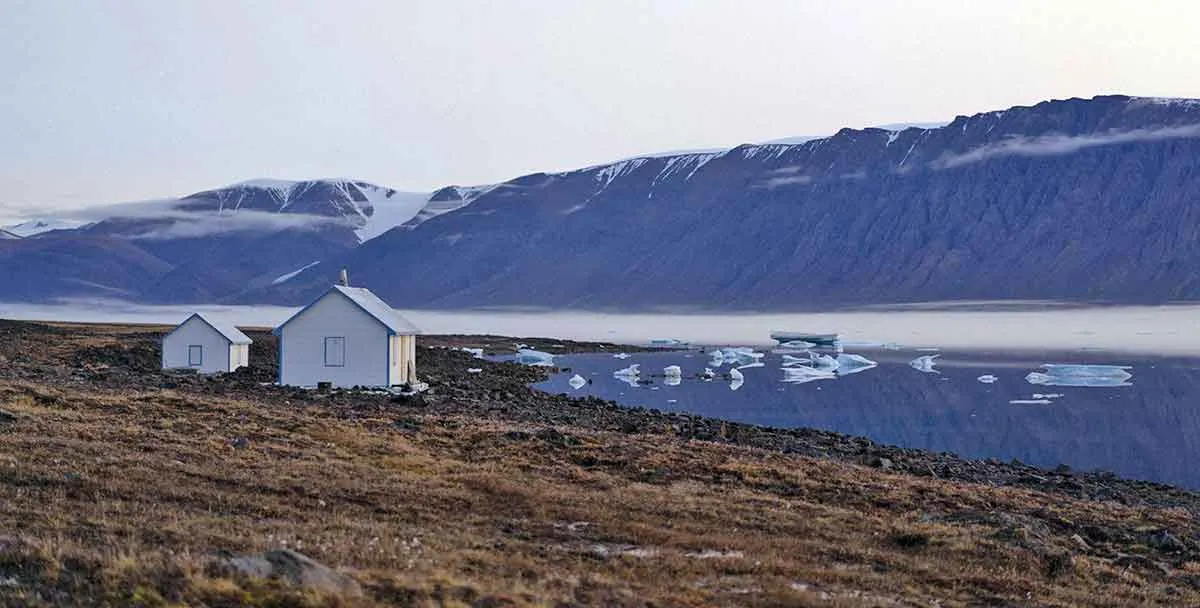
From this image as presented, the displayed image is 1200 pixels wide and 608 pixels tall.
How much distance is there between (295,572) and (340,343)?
98.8 feet

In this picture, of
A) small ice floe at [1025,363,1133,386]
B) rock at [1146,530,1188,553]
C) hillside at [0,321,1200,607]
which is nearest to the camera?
hillside at [0,321,1200,607]

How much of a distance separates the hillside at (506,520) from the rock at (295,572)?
4cm

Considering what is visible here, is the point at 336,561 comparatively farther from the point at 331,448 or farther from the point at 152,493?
the point at 331,448

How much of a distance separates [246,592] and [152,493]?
5725 millimetres

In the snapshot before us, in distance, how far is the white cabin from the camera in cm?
3875

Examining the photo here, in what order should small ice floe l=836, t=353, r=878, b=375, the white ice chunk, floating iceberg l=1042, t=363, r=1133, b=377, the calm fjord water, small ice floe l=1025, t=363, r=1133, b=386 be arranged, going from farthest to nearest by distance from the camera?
the white ice chunk → small ice floe l=836, t=353, r=878, b=375 → floating iceberg l=1042, t=363, r=1133, b=377 → small ice floe l=1025, t=363, r=1133, b=386 → the calm fjord water

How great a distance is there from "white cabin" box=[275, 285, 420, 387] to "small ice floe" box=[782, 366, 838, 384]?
3678 centimetres

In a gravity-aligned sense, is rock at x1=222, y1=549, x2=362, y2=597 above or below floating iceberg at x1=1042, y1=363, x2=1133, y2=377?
above

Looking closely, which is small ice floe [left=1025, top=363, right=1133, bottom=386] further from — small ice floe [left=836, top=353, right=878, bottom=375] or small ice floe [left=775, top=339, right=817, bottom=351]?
small ice floe [left=775, top=339, right=817, bottom=351]

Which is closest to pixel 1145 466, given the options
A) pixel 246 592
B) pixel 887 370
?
pixel 246 592

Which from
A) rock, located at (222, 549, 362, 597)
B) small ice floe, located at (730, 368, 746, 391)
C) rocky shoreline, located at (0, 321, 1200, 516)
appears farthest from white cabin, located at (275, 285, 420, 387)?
small ice floe, located at (730, 368, 746, 391)

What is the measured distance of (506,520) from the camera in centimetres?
1456

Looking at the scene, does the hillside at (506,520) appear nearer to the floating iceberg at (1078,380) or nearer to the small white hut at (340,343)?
the small white hut at (340,343)

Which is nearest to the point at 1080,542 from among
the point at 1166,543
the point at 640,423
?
the point at 1166,543
